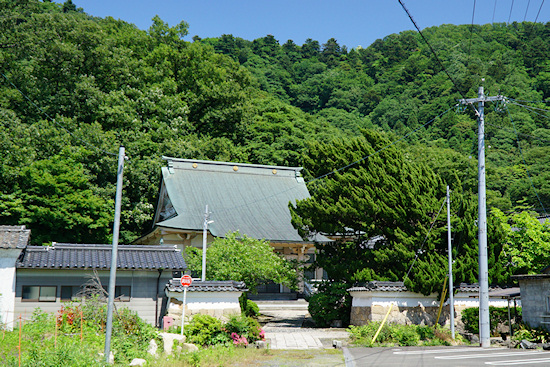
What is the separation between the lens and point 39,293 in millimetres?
17984

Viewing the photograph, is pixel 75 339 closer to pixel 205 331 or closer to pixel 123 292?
pixel 205 331

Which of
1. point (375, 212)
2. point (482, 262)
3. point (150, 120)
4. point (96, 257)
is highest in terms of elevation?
point (150, 120)

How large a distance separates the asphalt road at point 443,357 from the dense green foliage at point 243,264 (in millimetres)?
6090

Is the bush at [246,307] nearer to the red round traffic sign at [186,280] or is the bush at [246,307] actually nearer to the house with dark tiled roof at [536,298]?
the red round traffic sign at [186,280]

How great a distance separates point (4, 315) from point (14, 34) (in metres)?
26.4

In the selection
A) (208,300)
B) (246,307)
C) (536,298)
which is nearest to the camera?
(536,298)

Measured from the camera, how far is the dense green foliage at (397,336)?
16.9 metres

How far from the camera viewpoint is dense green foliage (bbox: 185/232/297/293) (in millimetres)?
20781

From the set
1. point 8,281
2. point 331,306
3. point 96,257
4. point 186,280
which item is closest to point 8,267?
point 8,281

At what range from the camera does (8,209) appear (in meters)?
26.5

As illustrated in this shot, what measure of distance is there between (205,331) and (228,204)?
48.8ft

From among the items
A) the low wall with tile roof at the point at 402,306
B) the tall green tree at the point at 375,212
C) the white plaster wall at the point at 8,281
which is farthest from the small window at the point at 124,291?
the low wall with tile roof at the point at 402,306

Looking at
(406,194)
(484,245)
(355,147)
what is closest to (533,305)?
(484,245)

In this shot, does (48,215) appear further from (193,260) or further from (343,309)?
(343,309)
